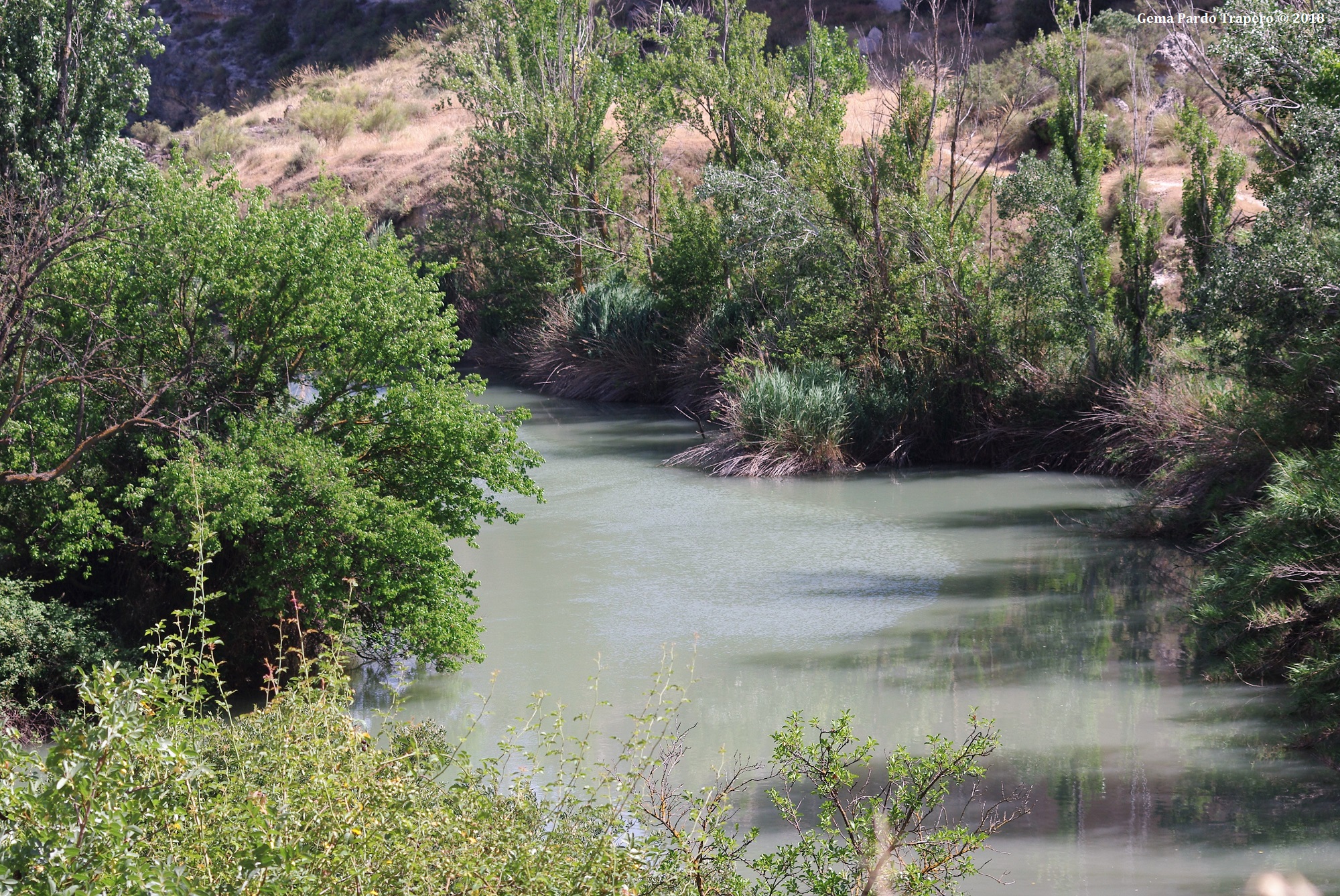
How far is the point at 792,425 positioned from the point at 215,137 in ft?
143

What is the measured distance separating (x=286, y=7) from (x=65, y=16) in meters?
63.8

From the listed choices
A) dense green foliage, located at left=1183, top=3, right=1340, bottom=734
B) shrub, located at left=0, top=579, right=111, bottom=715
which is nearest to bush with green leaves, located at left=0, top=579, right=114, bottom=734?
shrub, located at left=0, top=579, right=111, bottom=715

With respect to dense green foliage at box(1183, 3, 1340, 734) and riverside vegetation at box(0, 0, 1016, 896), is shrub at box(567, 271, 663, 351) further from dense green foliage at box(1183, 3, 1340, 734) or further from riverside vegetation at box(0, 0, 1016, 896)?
riverside vegetation at box(0, 0, 1016, 896)

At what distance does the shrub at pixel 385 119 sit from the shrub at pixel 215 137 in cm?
518

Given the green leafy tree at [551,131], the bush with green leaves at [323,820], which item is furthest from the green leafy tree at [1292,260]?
the green leafy tree at [551,131]

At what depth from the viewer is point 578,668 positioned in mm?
10141

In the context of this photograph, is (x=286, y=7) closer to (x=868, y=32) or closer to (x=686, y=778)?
(x=868, y=32)

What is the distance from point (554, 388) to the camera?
88.9 feet

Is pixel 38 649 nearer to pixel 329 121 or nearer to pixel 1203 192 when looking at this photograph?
pixel 1203 192

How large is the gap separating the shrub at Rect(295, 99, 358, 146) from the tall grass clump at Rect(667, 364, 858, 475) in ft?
124

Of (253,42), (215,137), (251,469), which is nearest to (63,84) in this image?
(251,469)

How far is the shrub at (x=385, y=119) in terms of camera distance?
169 ft

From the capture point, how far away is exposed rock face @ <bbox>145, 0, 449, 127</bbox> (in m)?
65.9

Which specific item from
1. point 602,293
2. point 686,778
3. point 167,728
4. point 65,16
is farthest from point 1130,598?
point 602,293
